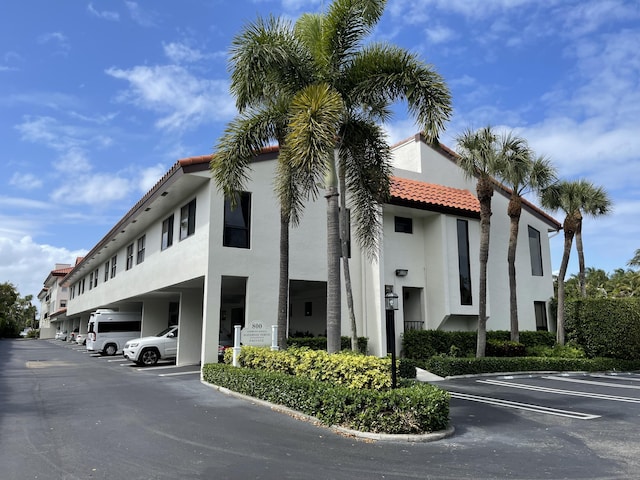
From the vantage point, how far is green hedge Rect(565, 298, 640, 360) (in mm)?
20297

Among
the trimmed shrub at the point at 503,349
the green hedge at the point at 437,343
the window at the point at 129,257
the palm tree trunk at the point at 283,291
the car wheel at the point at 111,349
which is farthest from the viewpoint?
the car wheel at the point at 111,349

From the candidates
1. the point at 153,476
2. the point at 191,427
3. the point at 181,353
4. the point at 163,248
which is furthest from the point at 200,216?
the point at 153,476

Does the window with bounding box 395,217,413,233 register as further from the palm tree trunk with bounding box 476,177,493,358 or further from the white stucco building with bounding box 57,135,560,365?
the palm tree trunk with bounding box 476,177,493,358

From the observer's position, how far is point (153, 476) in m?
5.78

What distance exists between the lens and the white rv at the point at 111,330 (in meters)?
26.8

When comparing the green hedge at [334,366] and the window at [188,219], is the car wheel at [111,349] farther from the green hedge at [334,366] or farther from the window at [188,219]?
the green hedge at [334,366]

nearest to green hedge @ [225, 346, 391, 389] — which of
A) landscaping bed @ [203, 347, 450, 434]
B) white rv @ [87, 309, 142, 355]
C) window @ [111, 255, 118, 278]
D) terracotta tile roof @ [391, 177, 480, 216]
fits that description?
landscaping bed @ [203, 347, 450, 434]

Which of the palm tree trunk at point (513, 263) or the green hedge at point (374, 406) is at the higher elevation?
the palm tree trunk at point (513, 263)

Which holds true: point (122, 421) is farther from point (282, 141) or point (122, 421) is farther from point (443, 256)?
point (443, 256)

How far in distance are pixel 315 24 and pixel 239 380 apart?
881cm

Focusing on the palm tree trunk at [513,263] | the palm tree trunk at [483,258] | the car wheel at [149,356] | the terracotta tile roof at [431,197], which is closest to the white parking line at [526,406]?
the palm tree trunk at [483,258]

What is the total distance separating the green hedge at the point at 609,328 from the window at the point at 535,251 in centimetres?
264

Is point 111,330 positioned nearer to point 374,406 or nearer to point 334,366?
point 334,366

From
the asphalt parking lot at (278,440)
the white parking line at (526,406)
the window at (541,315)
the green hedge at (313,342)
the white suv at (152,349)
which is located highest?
the window at (541,315)
